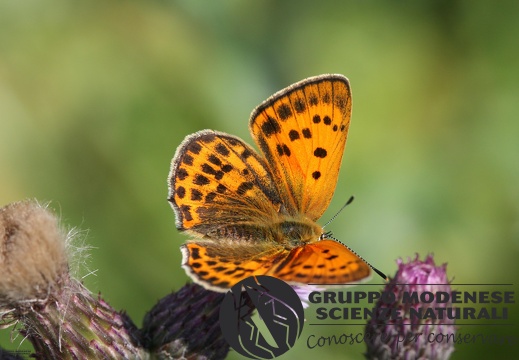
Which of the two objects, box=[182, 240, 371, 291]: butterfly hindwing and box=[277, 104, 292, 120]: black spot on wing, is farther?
box=[277, 104, 292, 120]: black spot on wing

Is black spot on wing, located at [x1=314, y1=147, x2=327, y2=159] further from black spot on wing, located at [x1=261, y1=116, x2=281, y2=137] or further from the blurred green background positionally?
the blurred green background

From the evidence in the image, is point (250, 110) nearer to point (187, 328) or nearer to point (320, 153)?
point (320, 153)

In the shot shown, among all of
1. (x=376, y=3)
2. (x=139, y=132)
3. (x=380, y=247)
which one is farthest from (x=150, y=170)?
(x=376, y=3)


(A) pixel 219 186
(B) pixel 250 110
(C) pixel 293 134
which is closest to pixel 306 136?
(C) pixel 293 134

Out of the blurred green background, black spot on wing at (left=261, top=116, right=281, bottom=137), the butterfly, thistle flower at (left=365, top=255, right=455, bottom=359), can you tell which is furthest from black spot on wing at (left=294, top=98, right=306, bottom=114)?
the blurred green background

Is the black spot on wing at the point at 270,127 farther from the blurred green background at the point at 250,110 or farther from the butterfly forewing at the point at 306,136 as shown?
the blurred green background at the point at 250,110
